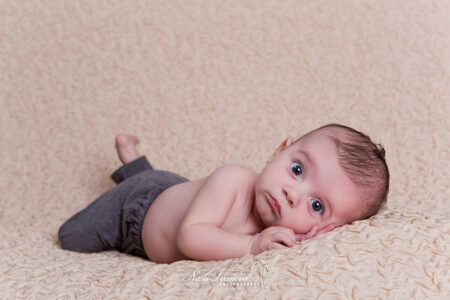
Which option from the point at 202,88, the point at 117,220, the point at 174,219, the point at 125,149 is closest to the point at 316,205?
the point at 174,219

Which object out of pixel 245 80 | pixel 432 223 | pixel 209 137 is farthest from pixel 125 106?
pixel 432 223

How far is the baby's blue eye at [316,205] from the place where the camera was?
1.06 metres

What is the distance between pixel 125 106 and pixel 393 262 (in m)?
1.20

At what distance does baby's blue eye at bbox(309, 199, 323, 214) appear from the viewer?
3.48 ft

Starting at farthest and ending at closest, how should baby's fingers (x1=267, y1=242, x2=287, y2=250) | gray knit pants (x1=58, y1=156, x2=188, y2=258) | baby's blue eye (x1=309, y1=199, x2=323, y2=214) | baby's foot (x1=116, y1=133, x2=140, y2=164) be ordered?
1. baby's foot (x1=116, y1=133, x2=140, y2=164)
2. gray knit pants (x1=58, y1=156, x2=188, y2=258)
3. baby's blue eye (x1=309, y1=199, x2=323, y2=214)
4. baby's fingers (x1=267, y1=242, x2=287, y2=250)

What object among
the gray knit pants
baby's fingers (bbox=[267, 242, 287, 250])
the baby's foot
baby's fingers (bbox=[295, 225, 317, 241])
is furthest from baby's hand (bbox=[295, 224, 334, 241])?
the baby's foot

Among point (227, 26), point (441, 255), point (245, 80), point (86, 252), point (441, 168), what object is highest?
point (227, 26)

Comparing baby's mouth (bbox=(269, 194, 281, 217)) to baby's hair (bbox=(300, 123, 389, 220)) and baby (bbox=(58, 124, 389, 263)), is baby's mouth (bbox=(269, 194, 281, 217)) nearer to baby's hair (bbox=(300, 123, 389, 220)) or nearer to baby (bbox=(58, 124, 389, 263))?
baby (bbox=(58, 124, 389, 263))

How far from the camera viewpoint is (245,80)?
6.07ft

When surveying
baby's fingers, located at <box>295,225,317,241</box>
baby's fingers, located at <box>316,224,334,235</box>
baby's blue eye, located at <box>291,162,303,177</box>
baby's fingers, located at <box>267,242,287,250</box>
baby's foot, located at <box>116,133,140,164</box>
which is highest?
baby's foot, located at <box>116,133,140,164</box>

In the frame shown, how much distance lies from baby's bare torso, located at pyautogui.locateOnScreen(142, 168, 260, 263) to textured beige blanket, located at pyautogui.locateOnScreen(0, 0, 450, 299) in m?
0.19

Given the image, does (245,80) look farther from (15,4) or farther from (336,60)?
(15,4)

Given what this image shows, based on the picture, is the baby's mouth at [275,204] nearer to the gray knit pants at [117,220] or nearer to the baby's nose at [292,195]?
the baby's nose at [292,195]

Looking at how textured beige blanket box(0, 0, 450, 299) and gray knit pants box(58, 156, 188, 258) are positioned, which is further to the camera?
→ textured beige blanket box(0, 0, 450, 299)
